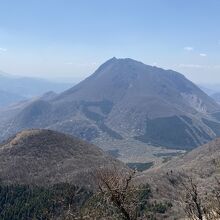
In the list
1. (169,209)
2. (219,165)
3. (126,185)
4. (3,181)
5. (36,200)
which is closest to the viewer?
(126,185)

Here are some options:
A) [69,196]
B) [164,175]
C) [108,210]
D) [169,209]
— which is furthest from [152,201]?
[69,196]

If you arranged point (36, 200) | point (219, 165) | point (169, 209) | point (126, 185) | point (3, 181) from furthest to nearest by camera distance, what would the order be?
point (3, 181) < point (36, 200) < point (169, 209) < point (219, 165) < point (126, 185)

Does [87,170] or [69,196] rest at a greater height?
[69,196]

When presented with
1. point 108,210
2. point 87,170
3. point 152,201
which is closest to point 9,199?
point 87,170

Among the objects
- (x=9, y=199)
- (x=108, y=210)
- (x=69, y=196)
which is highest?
(x=69, y=196)

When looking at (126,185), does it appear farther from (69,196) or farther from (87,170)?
(87,170)

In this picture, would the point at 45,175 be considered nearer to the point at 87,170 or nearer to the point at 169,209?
the point at 87,170

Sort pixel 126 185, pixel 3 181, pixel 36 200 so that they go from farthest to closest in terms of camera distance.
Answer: pixel 3 181 < pixel 36 200 < pixel 126 185

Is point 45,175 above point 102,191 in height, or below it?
below

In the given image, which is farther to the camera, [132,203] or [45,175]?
[45,175]
